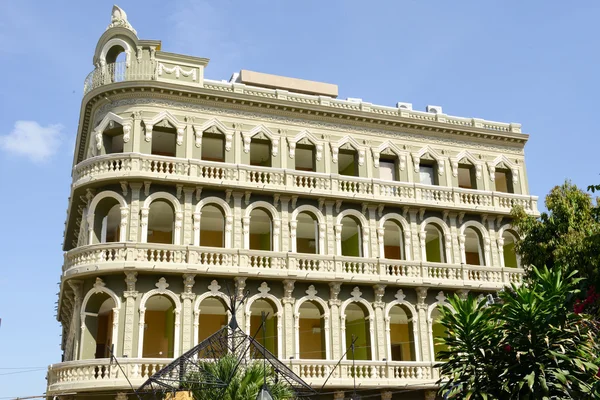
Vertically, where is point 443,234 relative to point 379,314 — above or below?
above

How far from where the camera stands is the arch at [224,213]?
32375 mm

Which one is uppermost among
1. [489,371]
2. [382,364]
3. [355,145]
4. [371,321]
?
[355,145]

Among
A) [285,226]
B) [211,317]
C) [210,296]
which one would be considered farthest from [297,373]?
[285,226]

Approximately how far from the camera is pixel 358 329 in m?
36.0

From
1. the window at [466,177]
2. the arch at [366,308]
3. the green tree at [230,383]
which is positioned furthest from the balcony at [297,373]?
the window at [466,177]

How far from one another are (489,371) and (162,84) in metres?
20.8

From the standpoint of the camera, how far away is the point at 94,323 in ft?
103

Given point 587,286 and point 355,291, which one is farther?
point 355,291

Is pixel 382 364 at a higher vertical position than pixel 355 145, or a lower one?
lower

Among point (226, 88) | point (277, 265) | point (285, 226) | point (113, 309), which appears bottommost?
point (113, 309)

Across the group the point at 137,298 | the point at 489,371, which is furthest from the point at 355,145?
the point at 489,371

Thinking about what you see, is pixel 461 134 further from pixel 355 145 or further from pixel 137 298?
pixel 137 298

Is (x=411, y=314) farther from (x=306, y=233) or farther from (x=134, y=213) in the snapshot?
(x=134, y=213)

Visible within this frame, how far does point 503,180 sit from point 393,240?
286 inches
